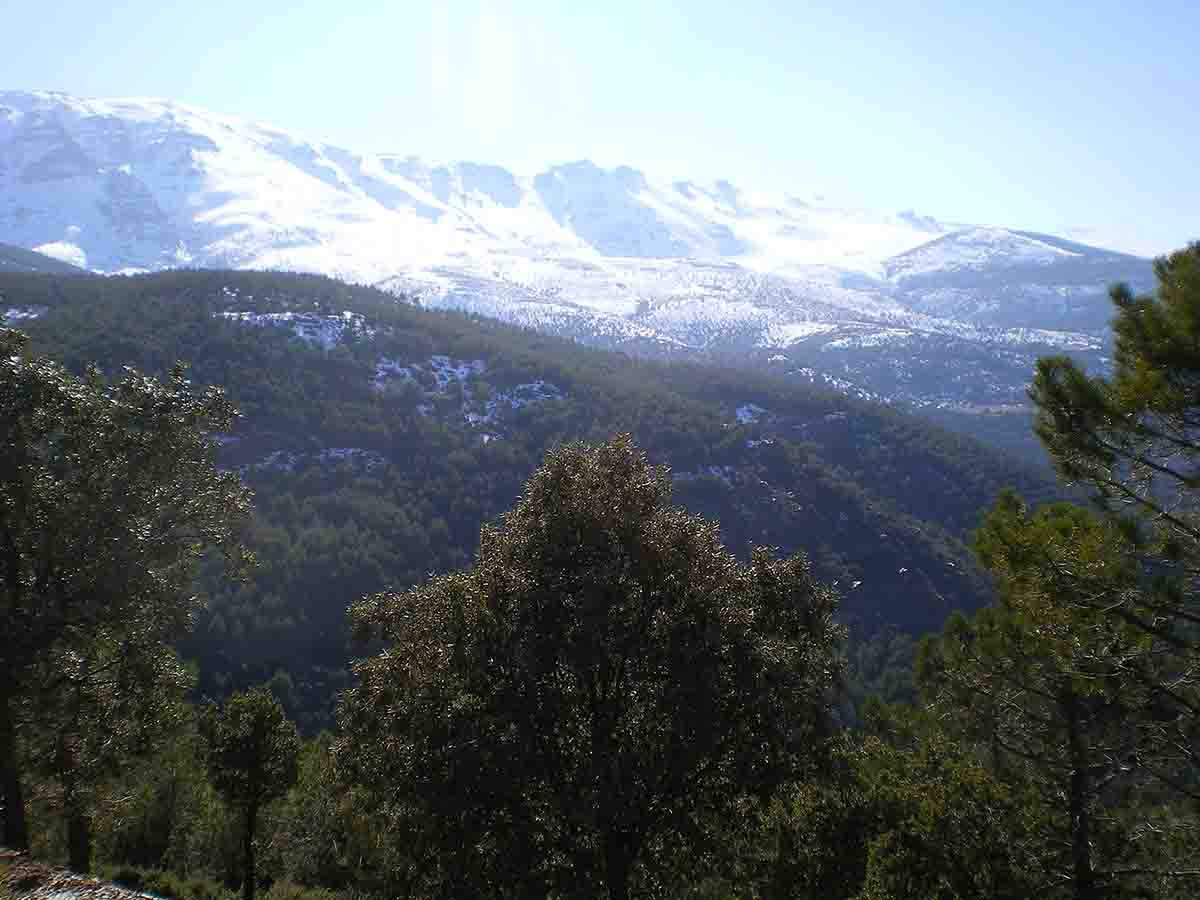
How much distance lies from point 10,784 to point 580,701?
1161cm

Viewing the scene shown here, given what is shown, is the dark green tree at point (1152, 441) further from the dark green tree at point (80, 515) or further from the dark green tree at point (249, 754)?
the dark green tree at point (249, 754)

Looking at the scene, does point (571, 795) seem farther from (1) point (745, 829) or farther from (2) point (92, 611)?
(2) point (92, 611)

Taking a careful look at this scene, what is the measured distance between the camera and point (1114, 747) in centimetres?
1534

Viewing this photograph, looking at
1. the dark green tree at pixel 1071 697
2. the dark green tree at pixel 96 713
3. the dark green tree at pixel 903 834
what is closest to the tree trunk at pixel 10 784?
the dark green tree at pixel 96 713

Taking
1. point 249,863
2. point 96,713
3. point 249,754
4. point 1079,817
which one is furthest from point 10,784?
point 1079,817

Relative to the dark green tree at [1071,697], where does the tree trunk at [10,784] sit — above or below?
below

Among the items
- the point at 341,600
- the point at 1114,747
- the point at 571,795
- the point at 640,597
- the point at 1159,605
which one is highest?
the point at 1159,605

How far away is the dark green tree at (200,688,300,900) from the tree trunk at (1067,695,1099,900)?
A: 2180 centimetres

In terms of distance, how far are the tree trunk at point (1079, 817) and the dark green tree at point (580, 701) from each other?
5822mm

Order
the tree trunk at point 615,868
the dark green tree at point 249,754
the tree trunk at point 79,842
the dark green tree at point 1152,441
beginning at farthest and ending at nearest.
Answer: the dark green tree at point 249,754, the tree trunk at point 79,842, the tree trunk at point 615,868, the dark green tree at point 1152,441

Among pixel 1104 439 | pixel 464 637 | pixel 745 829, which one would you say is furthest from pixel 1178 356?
pixel 464 637

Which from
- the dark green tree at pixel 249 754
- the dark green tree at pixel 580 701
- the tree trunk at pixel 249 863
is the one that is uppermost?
the dark green tree at pixel 580 701

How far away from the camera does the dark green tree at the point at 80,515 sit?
16.2m

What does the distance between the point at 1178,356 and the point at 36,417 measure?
2071 centimetres
